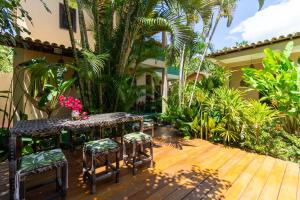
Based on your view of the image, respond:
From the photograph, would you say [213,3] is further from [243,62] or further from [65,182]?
[65,182]

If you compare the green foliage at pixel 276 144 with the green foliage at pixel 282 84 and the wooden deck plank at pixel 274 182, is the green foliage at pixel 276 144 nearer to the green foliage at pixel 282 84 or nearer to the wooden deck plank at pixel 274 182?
the wooden deck plank at pixel 274 182

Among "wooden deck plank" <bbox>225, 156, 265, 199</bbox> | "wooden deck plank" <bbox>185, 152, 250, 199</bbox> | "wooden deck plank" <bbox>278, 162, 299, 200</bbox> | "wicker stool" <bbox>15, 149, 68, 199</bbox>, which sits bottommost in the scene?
"wooden deck plank" <bbox>278, 162, 299, 200</bbox>

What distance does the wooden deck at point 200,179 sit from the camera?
11.3 ft

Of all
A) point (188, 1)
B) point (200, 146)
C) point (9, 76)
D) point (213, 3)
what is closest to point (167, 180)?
point (200, 146)

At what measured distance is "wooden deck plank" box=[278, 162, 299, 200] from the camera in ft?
11.6

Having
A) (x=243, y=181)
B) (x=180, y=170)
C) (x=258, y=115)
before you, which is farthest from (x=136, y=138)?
(x=258, y=115)

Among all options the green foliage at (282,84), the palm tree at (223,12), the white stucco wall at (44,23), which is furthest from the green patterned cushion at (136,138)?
the white stucco wall at (44,23)

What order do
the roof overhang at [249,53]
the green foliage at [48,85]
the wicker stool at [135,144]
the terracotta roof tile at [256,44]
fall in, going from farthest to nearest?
the roof overhang at [249,53] < the terracotta roof tile at [256,44] < the green foliage at [48,85] < the wicker stool at [135,144]

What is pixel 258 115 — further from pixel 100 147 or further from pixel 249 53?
pixel 100 147

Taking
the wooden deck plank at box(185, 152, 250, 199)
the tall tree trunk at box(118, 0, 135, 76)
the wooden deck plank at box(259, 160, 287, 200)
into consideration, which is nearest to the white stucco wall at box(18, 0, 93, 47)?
the tall tree trunk at box(118, 0, 135, 76)

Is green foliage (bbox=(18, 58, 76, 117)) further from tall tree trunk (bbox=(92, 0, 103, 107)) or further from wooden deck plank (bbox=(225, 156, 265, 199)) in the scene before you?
wooden deck plank (bbox=(225, 156, 265, 199))

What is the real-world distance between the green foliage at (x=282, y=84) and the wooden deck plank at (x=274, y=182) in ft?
7.42

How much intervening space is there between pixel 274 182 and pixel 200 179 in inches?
62.1

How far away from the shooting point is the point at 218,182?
393 cm
